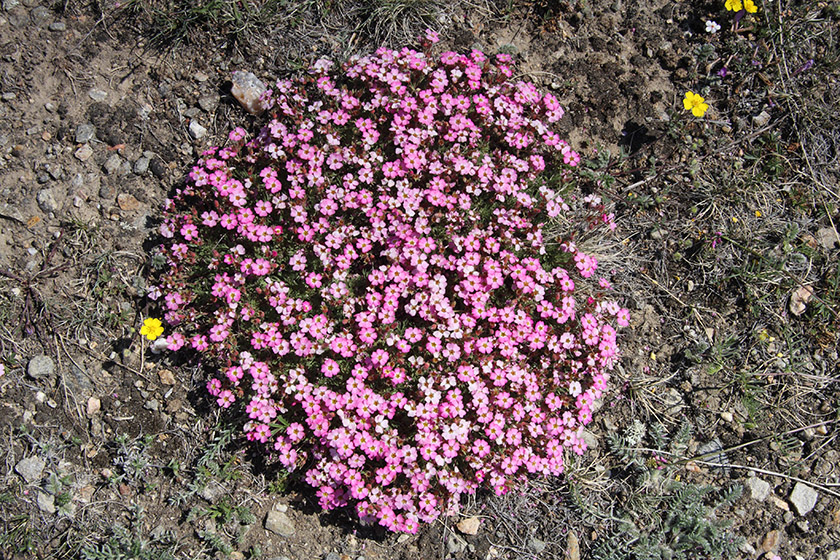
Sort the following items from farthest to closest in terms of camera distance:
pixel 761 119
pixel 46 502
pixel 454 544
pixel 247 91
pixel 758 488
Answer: pixel 761 119, pixel 247 91, pixel 758 488, pixel 454 544, pixel 46 502

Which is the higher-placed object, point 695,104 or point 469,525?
point 695,104

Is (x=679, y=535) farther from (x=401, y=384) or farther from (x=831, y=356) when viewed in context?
(x=401, y=384)

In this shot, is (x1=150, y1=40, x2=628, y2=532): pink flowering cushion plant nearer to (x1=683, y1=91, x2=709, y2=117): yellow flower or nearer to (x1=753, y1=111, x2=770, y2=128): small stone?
(x1=683, y1=91, x2=709, y2=117): yellow flower

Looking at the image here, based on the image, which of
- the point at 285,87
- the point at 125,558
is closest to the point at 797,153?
the point at 285,87

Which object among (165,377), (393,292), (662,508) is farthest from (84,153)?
(662,508)

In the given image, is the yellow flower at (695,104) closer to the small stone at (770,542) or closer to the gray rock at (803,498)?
the gray rock at (803,498)

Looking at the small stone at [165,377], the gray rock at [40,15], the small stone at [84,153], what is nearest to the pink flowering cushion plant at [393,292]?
the small stone at [165,377]

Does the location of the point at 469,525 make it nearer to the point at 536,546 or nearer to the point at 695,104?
the point at 536,546
